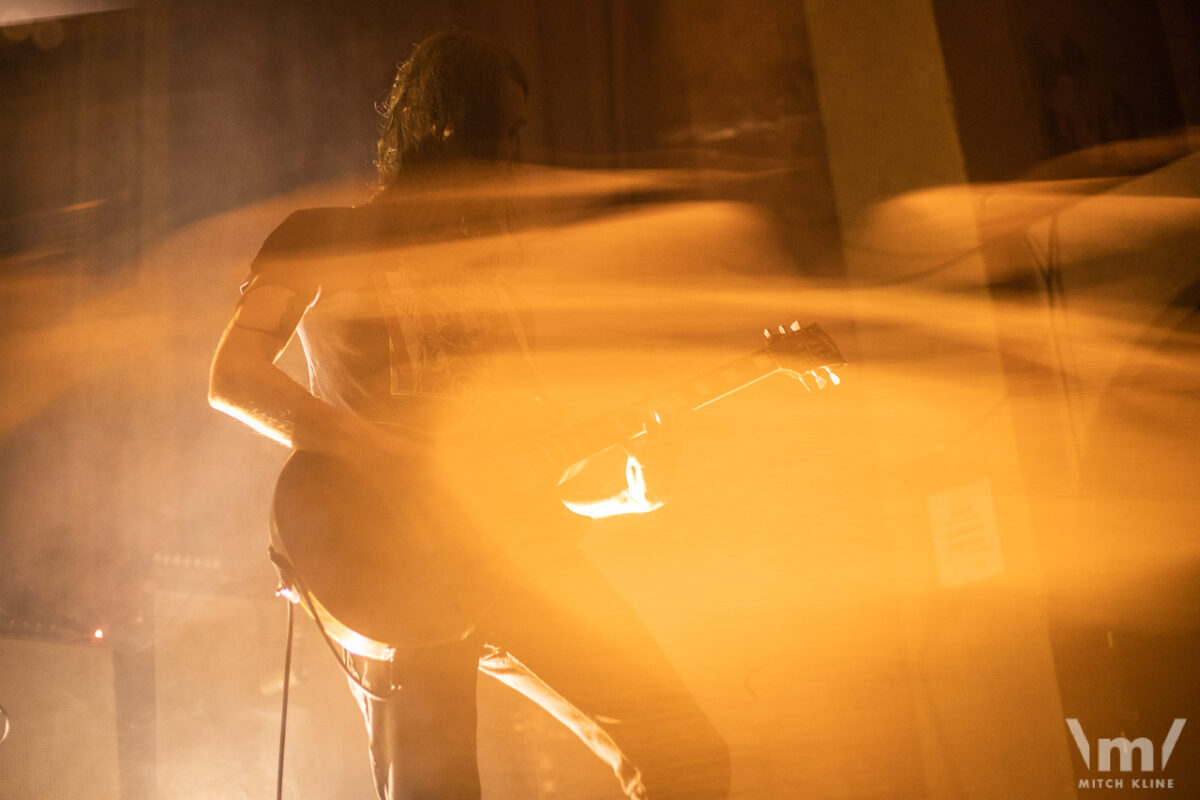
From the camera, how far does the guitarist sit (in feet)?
3.69

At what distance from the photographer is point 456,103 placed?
60.6 inches

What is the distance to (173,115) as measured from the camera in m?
2.30

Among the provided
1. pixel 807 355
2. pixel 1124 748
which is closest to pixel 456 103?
pixel 807 355

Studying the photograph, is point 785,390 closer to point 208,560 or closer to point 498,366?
point 498,366

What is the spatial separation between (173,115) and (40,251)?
545 mm

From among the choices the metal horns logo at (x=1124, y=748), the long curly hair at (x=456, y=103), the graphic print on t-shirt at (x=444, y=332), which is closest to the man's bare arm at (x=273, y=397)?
the graphic print on t-shirt at (x=444, y=332)

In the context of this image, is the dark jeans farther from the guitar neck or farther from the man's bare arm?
the man's bare arm

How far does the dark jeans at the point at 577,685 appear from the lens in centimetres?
111

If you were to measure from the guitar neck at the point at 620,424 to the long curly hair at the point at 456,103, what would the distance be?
58 cm

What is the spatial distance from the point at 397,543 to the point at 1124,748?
1699 millimetres

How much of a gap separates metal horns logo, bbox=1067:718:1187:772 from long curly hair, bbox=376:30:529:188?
1.84 meters

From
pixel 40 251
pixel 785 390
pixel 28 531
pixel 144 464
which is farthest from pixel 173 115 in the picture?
pixel 785 390

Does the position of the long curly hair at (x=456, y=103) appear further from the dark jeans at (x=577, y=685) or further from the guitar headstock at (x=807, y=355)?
the dark jeans at (x=577, y=685)

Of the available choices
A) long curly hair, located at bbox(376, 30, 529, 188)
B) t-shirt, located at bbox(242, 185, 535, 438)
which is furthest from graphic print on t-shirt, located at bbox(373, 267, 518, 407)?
long curly hair, located at bbox(376, 30, 529, 188)
